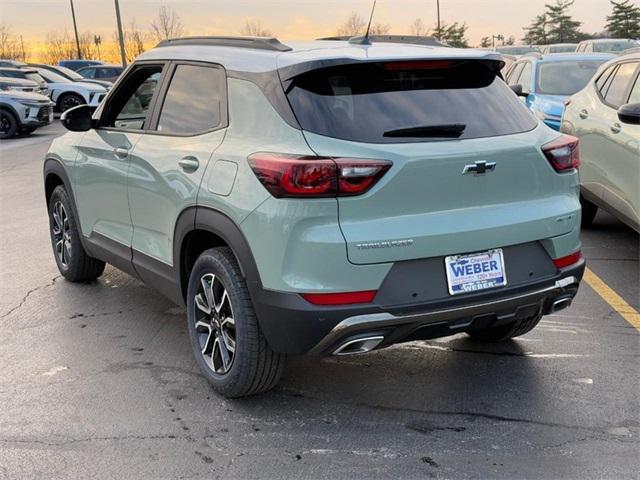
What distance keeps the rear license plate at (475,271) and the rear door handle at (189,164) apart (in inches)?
52.9

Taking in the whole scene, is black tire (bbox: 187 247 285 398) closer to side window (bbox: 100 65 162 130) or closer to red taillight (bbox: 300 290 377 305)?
red taillight (bbox: 300 290 377 305)

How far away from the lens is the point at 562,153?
3760mm

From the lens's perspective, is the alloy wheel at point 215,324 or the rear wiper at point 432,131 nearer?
the rear wiper at point 432,131

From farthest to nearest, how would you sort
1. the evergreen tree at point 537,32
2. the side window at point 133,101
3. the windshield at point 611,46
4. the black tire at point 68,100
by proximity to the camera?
the evergreen tree at point 537,32
the black tire at point 68,100
the windshield at point 611,46
the side window at point 133,101

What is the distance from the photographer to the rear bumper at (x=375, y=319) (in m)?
3.25

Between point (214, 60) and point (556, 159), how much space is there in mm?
1815

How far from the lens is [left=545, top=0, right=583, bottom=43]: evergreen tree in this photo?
2913 inches

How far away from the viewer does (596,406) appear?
12.3 ft

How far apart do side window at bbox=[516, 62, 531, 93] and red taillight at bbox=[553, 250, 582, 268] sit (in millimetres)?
7590

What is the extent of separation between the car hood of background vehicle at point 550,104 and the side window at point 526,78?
1.68 feet

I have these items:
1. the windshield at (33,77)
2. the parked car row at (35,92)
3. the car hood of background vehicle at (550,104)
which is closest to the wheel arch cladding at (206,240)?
the car hood of background vehicle at (550,104)

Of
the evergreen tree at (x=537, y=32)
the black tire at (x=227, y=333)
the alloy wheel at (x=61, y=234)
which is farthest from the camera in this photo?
A: the evergreen tree at (x=537, y=32)

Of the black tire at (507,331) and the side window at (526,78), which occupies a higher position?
the side window at (526,78)

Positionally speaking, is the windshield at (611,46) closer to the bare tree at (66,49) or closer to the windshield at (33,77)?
the windshield at (33,77)
